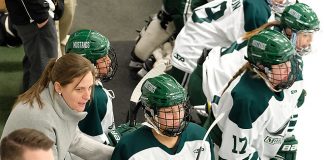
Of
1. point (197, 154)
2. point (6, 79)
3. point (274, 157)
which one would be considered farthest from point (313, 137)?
point (6, 79)

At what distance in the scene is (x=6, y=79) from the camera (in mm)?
4582

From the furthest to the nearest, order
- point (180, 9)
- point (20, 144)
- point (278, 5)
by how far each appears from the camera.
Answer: point (180, 9)
point (278, 5)
point (20, 144)

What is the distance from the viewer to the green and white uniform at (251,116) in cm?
297

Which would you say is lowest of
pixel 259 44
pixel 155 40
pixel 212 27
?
pixel 155 40

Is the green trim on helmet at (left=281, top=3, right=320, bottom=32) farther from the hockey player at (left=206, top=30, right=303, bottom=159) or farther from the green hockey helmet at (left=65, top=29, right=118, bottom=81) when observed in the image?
the green hockey helmet at (left=65, top=29, right=118, bottom=81)

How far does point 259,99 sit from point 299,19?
645 millimetres

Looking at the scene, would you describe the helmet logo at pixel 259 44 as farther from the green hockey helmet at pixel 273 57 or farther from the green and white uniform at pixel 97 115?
the green and white uniform at pixel 97 115

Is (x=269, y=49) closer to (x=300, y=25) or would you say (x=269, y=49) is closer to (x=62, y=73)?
(x=300, y=25)

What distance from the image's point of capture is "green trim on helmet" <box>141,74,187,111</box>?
8.48ft

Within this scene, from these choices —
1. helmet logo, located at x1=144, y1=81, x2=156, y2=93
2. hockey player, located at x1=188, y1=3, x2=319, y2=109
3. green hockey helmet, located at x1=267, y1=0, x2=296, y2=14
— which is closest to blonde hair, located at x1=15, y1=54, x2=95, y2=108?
helmet logo, located at x1=144, y1=81, x2=156, y2=93

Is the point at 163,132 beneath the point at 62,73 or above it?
beneath

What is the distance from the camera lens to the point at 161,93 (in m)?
2.60

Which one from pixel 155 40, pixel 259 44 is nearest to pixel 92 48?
pixel 259 44

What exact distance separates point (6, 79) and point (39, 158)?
2.69 metres
